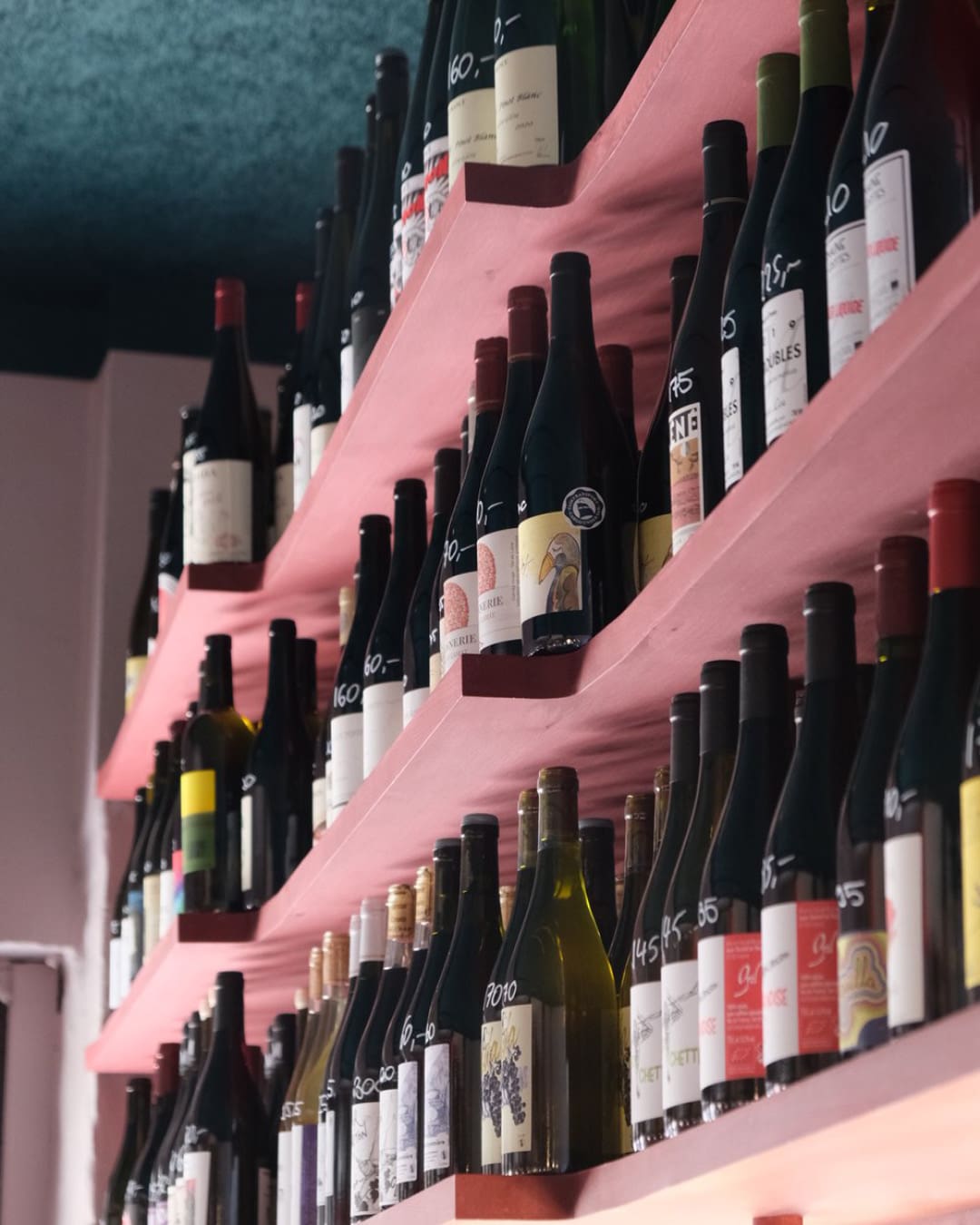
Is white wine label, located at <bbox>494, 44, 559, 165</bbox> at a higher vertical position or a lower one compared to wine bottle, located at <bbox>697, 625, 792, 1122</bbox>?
higher

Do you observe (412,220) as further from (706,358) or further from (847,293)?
(847,293)

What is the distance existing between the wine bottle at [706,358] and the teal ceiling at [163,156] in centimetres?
150

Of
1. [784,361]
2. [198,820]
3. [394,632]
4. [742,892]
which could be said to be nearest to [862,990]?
[742,892]

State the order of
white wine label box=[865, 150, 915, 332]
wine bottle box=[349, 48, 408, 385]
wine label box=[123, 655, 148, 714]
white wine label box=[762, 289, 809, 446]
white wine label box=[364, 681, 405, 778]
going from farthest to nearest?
wine label box=[123, 655, 148, 714]
wine bottle box=[349, 48, 408, 385]
white wine label box=[364, 681, 405, 778]
white wine label box=[762, 289, 809, 446]
white wine label box=[865, 150, 915, 332]

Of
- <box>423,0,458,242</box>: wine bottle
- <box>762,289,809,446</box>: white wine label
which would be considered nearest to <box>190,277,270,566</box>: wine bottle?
<box>423,0,458,242</box>: wine bottle

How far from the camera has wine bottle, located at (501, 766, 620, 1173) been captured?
1.31 m

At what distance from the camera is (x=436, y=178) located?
5.11ft

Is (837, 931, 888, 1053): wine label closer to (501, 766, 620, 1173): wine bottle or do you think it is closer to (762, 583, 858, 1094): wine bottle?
(762, 583, 858, 1094): wine bottle

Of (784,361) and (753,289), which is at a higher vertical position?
(753,289)

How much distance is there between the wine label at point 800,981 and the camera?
0.96 meters

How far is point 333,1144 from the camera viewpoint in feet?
6.09

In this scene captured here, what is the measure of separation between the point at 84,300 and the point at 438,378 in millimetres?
1872

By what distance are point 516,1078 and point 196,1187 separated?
41.2 inches

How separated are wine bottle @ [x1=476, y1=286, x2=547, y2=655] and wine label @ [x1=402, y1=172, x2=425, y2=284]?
0.17 m
